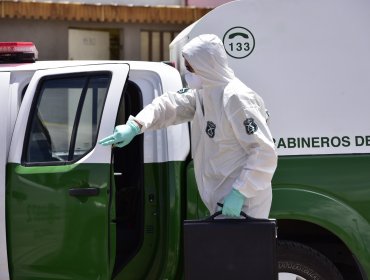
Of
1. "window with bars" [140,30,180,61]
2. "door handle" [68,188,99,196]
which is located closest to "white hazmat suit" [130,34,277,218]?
"door handle" [68,188,99,196]

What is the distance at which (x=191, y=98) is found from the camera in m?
3.62

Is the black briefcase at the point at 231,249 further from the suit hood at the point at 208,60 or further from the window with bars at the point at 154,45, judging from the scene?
the window with bars at the point at 154,45

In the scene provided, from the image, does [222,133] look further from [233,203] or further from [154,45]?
[154,45]

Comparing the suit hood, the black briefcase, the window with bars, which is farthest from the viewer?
the window with bars

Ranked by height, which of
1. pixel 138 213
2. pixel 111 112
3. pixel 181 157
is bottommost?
pixel 138 213

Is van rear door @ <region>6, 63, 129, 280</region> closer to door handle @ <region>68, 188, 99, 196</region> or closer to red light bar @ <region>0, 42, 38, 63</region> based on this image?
door handle @ <region>68, 188, 99, 196</region>

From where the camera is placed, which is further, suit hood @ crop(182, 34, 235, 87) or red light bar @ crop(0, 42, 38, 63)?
red light bar @ crop(0, 42, 38, 63)

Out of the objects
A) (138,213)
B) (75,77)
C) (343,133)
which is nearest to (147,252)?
(138,213)

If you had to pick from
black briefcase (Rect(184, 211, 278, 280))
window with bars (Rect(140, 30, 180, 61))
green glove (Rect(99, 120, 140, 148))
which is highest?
window with bars (Rect(140, 30, 180, 61))

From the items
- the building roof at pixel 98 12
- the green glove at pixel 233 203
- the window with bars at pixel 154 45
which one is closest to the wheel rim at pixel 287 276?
the green glove at pixel 233 203

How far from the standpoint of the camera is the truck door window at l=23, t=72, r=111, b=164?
370 centimetres

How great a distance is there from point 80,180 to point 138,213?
1.49 ft

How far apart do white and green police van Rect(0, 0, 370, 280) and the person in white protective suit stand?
0.95ft

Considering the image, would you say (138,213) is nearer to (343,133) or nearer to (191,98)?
(191,98)
